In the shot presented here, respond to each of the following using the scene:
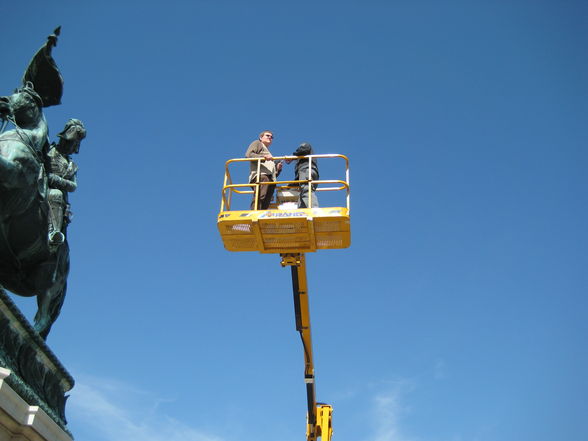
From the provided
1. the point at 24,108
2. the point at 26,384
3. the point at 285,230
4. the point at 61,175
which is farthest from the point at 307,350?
the point at 24,108

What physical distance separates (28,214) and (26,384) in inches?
89.5

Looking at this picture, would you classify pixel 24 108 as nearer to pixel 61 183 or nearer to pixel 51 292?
pixel 61 183

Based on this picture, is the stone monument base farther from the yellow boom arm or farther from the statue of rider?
the yellow boom arm

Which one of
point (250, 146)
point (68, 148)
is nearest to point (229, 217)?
point (250, 146)

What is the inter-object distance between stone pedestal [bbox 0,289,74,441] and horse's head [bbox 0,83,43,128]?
2769 mm

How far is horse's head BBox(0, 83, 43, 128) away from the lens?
8.59m

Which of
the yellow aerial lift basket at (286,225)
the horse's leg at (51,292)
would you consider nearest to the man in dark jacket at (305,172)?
the yellow aerial lift basket at (286,225)

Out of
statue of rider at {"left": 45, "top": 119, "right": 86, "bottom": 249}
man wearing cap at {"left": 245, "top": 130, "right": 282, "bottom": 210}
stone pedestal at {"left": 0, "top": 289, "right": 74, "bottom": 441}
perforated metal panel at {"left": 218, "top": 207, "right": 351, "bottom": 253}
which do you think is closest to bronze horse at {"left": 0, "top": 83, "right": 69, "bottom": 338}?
statue of rider at {"left": 45, "top": 119, "right": 86, "bottom": 249}

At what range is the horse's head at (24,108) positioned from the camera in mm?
8587

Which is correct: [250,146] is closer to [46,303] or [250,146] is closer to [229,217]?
[229,217]

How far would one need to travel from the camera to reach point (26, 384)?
7418 millimetres

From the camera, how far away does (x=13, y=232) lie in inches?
324

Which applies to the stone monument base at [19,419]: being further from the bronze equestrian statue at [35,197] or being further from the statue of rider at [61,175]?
the statue of rider at [61,175]

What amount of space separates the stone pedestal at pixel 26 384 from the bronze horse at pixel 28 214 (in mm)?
1000
